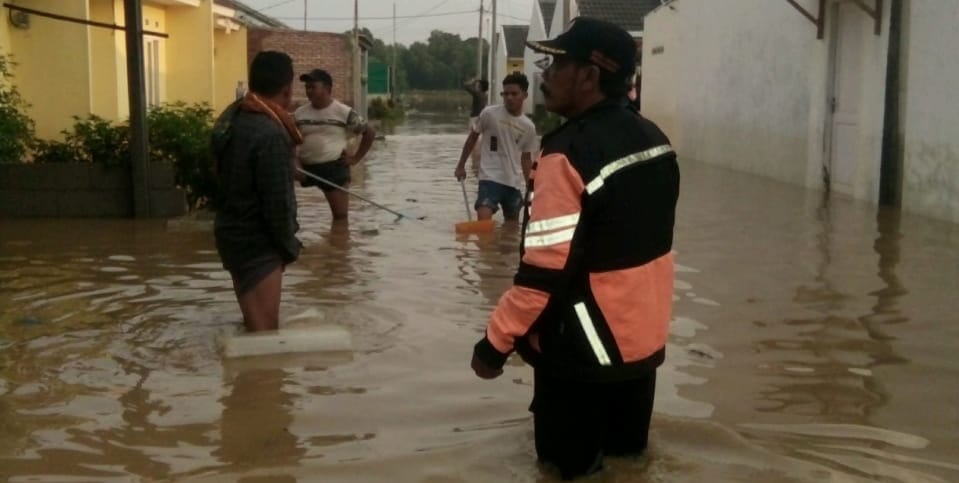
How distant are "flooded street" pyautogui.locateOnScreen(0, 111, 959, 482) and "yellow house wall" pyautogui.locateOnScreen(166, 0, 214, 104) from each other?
10.6 m

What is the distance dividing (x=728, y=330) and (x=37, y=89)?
402 inches

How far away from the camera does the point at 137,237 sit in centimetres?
1085

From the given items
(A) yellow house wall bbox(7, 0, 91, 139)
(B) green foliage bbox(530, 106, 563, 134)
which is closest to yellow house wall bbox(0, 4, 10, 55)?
(A) yellow house wall bbox(7, 0, 91, 139)

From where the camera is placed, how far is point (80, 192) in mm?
12055

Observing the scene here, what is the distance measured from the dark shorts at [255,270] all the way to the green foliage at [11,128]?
6369 millimetres

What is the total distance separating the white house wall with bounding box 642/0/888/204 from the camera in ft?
48.6

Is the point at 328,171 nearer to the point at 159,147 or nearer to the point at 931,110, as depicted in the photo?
the point at 159,147

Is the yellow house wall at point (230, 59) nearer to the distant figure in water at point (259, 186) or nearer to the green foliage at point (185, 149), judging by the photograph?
the green foliage at point (185, 149)

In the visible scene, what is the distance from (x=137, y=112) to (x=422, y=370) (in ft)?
21.4

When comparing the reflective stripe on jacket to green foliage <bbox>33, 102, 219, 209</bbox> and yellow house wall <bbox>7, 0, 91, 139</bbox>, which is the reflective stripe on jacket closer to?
green foliage <bbox>33, 102, 219, 209</bbox>

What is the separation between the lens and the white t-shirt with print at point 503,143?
1093 cm

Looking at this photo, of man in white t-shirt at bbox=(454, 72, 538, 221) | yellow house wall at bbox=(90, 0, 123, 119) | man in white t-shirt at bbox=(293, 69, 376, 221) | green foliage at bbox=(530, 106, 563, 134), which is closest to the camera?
man in white t-shirt at bbox=(454, 72, 538, 221)

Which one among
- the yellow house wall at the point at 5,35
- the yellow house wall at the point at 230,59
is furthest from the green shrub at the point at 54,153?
the yellow house wall at the point at 230,59

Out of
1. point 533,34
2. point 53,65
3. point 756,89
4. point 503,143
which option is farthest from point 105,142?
point 533,34
